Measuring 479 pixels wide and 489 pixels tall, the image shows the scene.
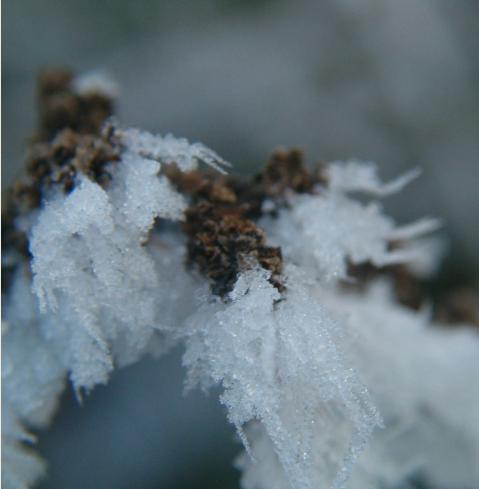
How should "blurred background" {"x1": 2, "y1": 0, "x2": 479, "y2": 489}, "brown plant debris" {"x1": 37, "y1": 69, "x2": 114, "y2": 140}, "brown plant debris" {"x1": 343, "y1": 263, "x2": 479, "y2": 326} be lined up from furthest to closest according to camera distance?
1. "blurred background" {"x1": 2, "y1": 0, "x2": 479, "y2": 489}
2. "brown plant debris" {"x1": 343, "y1": 263, "x2": 479, "y2": 326}
3. "brown plant debris" {"x1": 37, "y1": 69, "x2": 114, "y2": 140}

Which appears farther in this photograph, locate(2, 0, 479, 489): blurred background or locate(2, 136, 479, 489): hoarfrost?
locate(2, 0, 479, 489): blurred background

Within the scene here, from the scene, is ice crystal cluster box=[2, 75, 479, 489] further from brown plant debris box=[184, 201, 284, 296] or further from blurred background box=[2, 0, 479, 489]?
blurred background box=[2, 0, 479, 489]

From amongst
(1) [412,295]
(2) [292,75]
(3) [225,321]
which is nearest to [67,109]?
(3) [225,321]

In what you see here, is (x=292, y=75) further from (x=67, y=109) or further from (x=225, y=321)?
(x=225, y=321)

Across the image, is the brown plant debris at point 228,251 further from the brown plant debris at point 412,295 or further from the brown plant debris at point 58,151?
the brown plant debris at point 412,295

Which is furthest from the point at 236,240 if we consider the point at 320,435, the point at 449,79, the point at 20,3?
the point at 20,3

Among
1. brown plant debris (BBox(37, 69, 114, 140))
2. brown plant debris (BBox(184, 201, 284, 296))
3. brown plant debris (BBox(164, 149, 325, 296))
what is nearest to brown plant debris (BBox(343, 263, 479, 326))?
brown plant debris (BBox(164, 149, 325, 296))

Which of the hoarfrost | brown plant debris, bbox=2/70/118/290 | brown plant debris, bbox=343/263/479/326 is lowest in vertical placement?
the hoarfrost

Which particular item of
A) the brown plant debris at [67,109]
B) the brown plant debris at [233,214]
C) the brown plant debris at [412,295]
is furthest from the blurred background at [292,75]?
the brown plant debris at [233,214]
